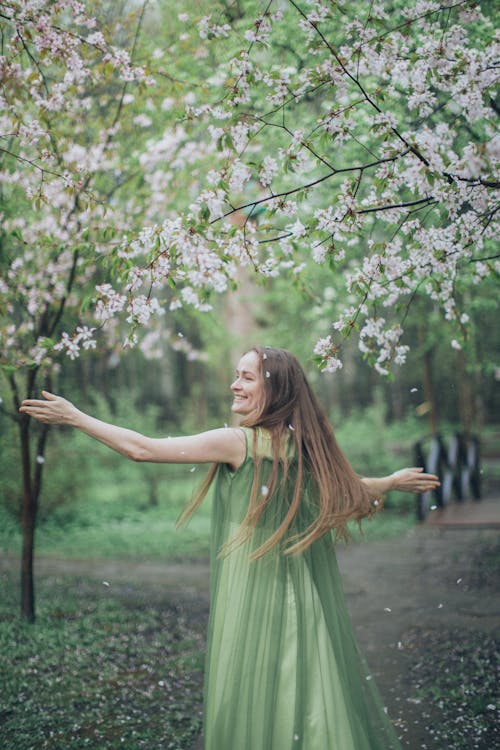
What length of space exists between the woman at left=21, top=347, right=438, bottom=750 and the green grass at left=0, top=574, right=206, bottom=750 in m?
1.31

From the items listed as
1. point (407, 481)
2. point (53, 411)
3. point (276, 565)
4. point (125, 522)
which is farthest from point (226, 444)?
point (125, 522)

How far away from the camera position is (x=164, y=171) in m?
6.79

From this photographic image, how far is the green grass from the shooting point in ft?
12.6

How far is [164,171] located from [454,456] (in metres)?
5.82

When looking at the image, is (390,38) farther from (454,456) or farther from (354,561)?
(454,456)

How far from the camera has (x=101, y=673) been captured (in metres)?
4.75

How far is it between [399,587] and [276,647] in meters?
4.45

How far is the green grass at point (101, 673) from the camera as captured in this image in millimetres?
3832

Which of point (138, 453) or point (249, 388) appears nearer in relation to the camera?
point (138, 453)

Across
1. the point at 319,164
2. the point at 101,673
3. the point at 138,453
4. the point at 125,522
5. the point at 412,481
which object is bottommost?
the point at 101,673

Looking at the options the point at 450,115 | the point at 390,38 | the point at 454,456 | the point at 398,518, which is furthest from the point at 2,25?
the point at 398,518

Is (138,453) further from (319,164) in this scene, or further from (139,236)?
(319,164)

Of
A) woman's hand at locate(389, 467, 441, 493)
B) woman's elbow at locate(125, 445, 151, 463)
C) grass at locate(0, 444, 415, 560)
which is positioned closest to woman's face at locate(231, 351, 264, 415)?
woman's elbow at locate(125, 445, 151, 463)

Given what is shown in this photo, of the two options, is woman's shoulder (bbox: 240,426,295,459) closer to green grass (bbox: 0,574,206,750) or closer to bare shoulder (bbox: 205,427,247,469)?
bare shoulder (bbox: 205,427,247,469)
